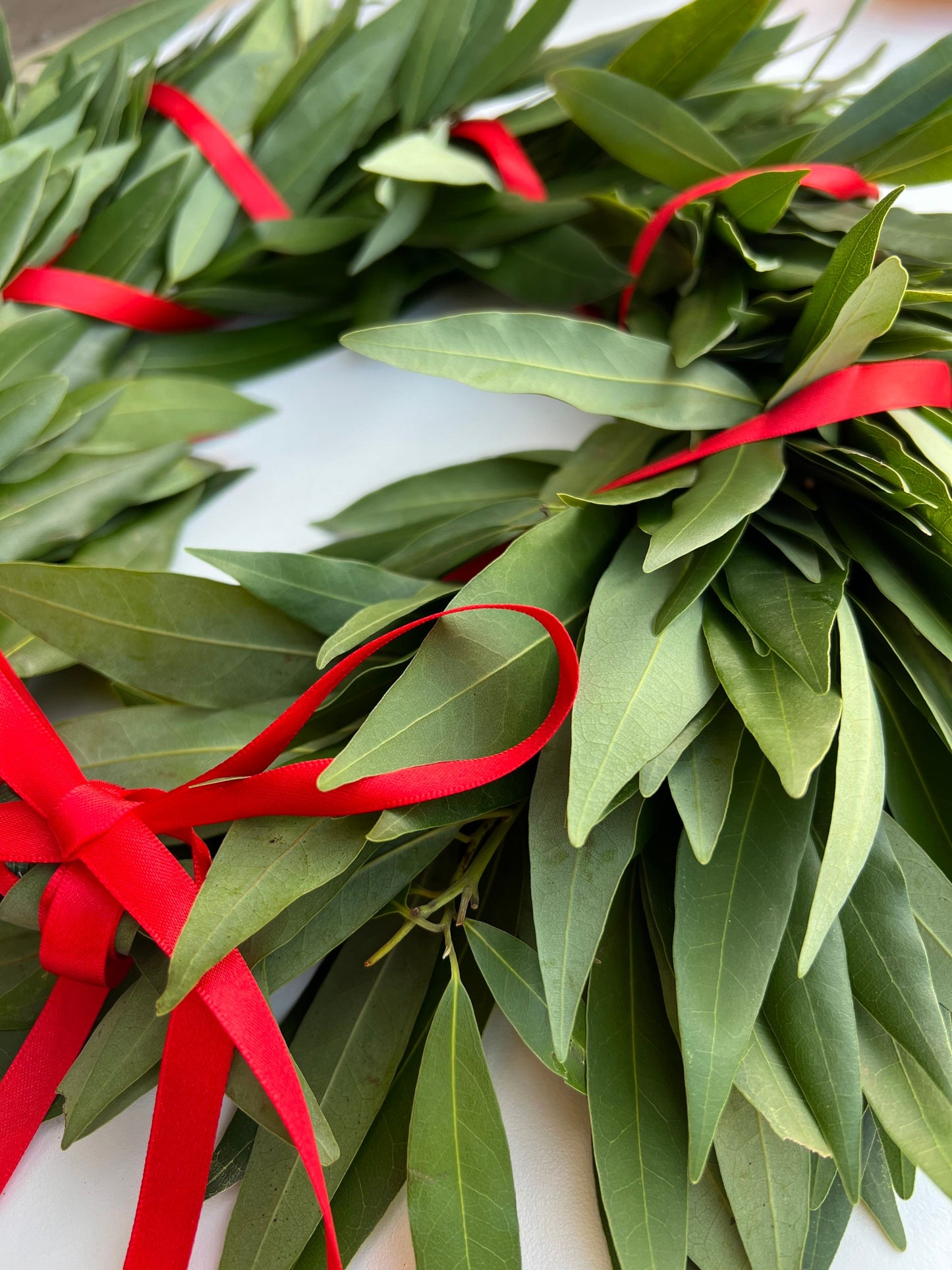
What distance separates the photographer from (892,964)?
16.0 inches

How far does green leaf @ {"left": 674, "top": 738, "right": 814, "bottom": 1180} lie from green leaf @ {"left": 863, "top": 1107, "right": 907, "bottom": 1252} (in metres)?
0.10

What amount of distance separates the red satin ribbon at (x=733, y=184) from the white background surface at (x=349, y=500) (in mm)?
123

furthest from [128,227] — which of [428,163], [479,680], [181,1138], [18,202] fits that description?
[181,1138]

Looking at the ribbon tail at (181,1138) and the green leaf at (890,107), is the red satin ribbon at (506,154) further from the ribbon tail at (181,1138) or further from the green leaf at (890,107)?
the ribbon tail at (181,1138)

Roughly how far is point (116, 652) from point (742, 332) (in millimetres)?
382

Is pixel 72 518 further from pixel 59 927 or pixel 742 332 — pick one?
pixel 742 332

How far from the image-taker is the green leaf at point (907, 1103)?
0.38 meters

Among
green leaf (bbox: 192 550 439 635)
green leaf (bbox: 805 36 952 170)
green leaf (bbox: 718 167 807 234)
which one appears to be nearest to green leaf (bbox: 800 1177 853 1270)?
green leaf (bbox: 192 550 439 635)

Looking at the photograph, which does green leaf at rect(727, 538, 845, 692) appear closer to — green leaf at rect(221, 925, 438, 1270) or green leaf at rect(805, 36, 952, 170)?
green leaf at rect(221, 925, 438, 1270)

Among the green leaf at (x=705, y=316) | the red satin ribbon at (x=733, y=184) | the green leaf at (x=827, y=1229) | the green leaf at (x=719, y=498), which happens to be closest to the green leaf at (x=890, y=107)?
the red satin ribbon at (x=733, y=184)

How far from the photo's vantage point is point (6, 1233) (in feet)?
1.43

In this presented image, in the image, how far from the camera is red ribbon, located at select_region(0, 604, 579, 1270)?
1.27ft

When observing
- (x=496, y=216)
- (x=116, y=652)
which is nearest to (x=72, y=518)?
(x=116, y=652)

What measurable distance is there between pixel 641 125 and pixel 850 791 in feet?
1.43
